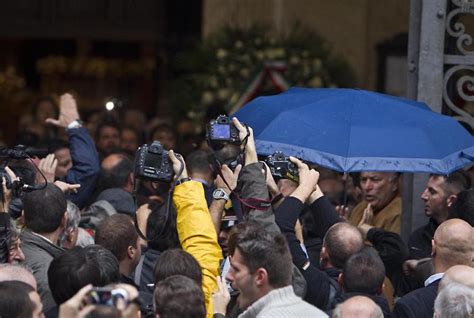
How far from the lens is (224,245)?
779 centimetres

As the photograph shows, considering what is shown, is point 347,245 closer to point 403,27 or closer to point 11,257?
point 11,257

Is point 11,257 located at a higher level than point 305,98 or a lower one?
lower

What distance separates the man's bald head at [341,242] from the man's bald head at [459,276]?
958 millimetres

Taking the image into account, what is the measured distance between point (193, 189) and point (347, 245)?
0.94 metres

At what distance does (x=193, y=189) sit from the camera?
701 centimetres

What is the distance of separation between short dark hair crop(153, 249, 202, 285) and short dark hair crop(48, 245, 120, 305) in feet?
0.70

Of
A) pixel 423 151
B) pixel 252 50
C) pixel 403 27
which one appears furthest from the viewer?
pixel 403 27

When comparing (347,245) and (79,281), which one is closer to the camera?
(79,281)

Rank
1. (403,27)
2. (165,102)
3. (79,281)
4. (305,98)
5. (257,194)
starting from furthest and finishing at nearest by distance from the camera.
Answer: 1. (165,102)
2. (403,27)
3. (305,98)
4. (257,194)
5. (79,281)

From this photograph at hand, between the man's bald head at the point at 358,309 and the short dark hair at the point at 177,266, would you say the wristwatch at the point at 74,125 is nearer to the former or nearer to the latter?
the short dark hair at the point at 177,266

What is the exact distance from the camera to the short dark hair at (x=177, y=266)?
635 centimetres

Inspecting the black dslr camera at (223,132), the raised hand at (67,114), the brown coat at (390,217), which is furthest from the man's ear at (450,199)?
the raised hand at (67,114)

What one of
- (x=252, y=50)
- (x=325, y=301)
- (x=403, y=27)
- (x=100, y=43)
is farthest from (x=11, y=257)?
(x=100, y=43)

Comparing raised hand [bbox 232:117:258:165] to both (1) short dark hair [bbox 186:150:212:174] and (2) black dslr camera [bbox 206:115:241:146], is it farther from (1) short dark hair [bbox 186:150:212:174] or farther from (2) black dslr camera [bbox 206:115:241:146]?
(1) short dark hair [bbox 186:150:212:174]
